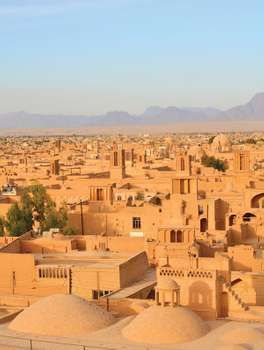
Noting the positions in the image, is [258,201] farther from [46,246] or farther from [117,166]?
[117,166]

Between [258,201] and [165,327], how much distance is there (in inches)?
796

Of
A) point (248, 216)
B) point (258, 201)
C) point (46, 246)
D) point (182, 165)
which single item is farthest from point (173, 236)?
point (258, 201)

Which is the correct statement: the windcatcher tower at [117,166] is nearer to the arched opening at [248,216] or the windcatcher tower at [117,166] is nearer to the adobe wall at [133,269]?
the arched opening at [248,216]

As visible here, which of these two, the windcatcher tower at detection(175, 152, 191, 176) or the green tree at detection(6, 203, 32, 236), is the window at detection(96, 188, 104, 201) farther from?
the green tree at detection(6, 203, 32, 236)

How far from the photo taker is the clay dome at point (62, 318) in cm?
1755

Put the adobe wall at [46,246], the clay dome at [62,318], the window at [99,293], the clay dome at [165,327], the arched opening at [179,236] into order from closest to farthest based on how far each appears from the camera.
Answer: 1. the clay dome at [165,327]
2. the clay dome at [62,318]
3. the window at [99,293]
4. the arched opening at [179,236]
5. the adobe wall at [46,246]

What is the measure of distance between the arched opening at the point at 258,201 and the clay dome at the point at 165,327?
18814mm

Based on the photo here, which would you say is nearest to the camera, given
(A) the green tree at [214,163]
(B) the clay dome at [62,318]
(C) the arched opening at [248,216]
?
(B) the clay dome at [62,318]

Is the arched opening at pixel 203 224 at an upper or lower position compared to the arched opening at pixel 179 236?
lower

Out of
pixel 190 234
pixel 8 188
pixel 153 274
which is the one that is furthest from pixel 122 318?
pixel 8 188

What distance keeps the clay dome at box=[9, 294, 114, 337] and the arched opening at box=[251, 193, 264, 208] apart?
18.7 meters

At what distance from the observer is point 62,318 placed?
58.2 feet

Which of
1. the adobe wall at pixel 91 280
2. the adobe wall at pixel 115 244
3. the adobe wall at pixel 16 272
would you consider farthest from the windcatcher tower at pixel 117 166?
the adobe wall at pixel 91 280

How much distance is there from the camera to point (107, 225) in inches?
1323
